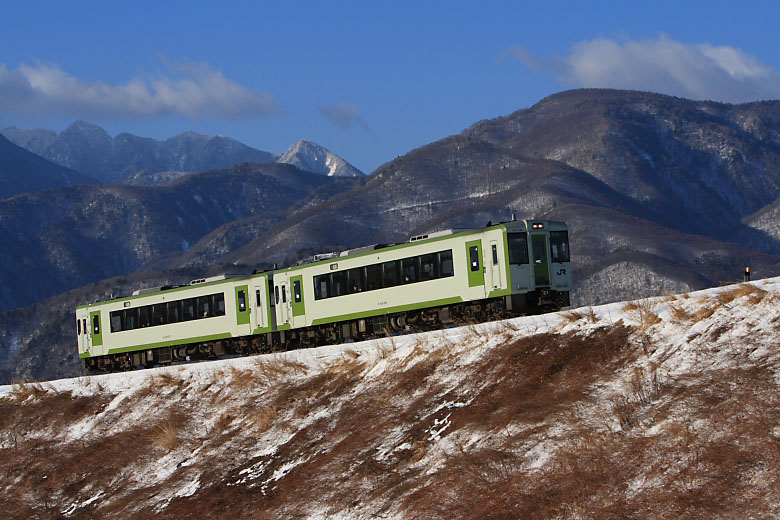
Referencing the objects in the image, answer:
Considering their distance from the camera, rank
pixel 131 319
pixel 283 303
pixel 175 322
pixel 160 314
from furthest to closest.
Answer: pixel 131 319 → pixel 160 314 → pixel 175 322 → pixel 283 303

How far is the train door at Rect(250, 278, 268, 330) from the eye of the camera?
40531 mm

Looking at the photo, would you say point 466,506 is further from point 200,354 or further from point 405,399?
point 200,354

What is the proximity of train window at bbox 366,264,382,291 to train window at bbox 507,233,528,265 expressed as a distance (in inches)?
234

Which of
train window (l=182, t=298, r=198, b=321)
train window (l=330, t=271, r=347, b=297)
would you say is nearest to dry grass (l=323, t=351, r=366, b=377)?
train window (l=330, t=271, r=347, b=297)

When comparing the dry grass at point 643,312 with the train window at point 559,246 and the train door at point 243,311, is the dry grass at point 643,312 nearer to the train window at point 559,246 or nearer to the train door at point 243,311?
the train window at point 559,246

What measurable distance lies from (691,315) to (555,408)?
3563mm

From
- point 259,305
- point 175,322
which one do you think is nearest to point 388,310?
point 259,305

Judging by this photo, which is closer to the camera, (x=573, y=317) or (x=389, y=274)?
(x=573, y=317)

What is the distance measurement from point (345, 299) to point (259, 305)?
17.8 feet

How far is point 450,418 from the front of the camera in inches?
683

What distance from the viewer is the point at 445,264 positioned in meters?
32.8

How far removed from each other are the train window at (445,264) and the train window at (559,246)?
3.21 meters

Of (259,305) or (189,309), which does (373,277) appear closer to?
(259,305)

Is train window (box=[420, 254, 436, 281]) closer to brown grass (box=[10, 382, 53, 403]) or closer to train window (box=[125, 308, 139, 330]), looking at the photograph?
brown grass (box=[10, 382, 53, 403])
